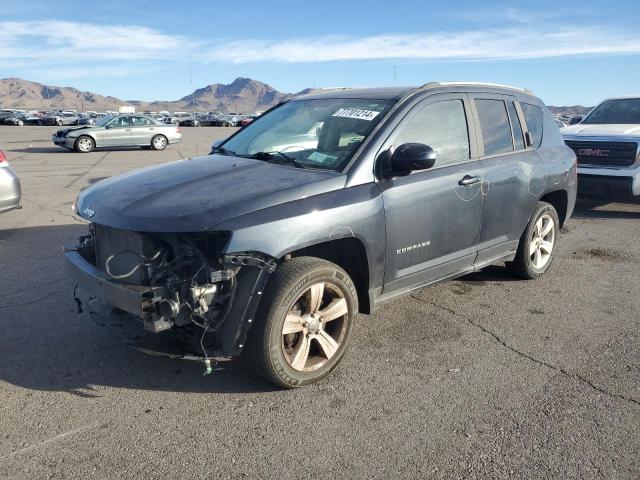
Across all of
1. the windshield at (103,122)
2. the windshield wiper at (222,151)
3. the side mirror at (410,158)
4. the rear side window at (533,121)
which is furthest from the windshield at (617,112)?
the windshield at (103,122)

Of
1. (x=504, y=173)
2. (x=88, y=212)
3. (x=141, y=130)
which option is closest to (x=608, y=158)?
(x=504, y=173)

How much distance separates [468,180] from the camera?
4.26 m

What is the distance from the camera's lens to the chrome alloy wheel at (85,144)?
2038cm

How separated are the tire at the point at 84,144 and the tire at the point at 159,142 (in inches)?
98.6

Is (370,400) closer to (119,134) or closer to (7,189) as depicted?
(7,189)

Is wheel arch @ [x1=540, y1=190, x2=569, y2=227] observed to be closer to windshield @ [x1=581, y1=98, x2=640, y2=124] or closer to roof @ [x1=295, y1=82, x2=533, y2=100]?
roof @ [x1=295, y1=82, x2=533, y2=100]

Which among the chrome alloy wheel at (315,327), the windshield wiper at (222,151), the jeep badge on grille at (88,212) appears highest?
the windshield wiper at (222,151)

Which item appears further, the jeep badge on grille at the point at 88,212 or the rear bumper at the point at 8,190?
the rear bumper at the point at 8,190

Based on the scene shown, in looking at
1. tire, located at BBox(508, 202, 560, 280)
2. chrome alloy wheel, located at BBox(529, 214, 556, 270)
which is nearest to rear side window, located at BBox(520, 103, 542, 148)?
tire, located at BBox(508, 202, 560, 280)

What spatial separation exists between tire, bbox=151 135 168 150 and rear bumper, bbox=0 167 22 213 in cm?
1586

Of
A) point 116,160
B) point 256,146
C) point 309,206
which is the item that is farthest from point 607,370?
point 116,160

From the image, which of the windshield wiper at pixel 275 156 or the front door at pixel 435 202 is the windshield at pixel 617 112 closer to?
the front door at pixel 435 202

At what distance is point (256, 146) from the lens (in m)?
4.46

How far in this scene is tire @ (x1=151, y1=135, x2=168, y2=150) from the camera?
73.4 feet
